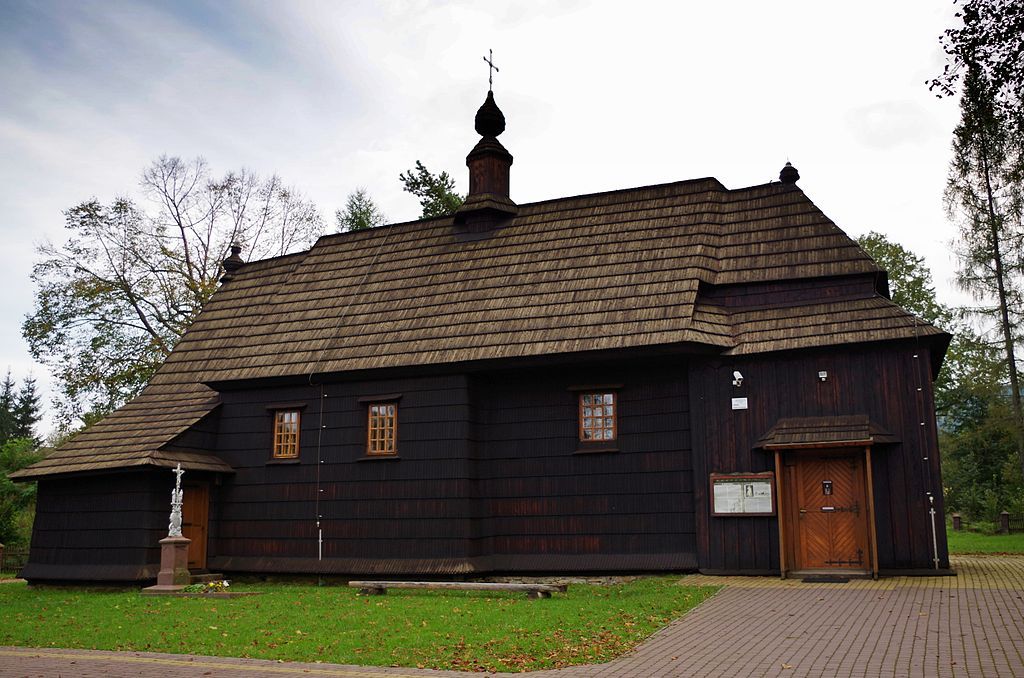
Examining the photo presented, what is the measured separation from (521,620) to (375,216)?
3425cm

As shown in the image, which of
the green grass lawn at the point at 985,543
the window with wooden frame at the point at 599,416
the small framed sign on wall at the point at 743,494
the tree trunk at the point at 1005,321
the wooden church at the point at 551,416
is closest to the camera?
the wooden church at the point at 551,416

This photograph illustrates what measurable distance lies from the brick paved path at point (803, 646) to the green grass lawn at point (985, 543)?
1070 cm

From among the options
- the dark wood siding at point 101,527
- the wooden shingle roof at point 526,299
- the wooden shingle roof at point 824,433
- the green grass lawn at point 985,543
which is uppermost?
the wooden shingle roof at point 526,299

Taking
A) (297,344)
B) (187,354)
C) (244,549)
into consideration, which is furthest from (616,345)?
(187,354)

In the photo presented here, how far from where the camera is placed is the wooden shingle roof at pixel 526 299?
15.9 meters

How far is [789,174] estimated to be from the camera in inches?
703

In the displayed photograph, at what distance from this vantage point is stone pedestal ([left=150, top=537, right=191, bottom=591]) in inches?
637

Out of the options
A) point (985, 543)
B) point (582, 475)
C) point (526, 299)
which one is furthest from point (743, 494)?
point (985, 543)

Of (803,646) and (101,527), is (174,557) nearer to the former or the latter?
(101,527)

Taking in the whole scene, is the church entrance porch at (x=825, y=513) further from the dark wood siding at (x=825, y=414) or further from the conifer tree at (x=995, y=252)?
the conifer tree at (x=995, y=252)

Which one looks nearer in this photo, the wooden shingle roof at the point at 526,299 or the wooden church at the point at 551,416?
the wooden church at the point at 551,416

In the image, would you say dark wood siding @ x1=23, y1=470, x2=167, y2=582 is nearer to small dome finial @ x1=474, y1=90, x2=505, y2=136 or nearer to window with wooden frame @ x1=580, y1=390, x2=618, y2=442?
window with wooden frame @ x1=580, y1=390, x2=618, y2=442

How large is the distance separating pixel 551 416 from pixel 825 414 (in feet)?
15.3

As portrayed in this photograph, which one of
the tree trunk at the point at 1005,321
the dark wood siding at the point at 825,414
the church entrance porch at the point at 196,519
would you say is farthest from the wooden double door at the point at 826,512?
the tree trunk at the point at 1005,321
